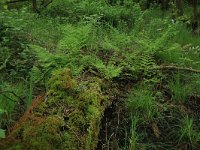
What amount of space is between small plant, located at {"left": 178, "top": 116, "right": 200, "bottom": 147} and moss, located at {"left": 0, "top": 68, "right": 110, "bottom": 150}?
2.65ft

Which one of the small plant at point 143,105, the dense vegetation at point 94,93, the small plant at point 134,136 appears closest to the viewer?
the dense vegetation at point 94,93

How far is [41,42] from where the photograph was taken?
19.0 ft

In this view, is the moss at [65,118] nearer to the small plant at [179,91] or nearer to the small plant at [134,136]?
the small plant at [134,136]

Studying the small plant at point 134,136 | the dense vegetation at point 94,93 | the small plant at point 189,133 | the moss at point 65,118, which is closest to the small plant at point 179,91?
the dense vegetation at point 94,93

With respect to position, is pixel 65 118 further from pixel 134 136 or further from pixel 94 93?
pixel 134 136

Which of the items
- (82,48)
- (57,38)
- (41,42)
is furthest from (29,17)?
(82,48)

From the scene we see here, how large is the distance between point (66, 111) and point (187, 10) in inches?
334

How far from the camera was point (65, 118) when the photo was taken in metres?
3.49

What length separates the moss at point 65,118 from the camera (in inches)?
124

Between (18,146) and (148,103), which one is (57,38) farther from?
(18,146)

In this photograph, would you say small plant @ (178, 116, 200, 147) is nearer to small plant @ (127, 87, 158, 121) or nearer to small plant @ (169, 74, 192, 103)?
small plant @ (127, 87, 158, 121)

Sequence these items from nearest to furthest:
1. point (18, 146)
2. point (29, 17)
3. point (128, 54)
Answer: point (18, 146), point (128, 54), point (29, 17)

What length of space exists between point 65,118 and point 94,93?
487mm

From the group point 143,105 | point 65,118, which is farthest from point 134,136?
point 65,118
